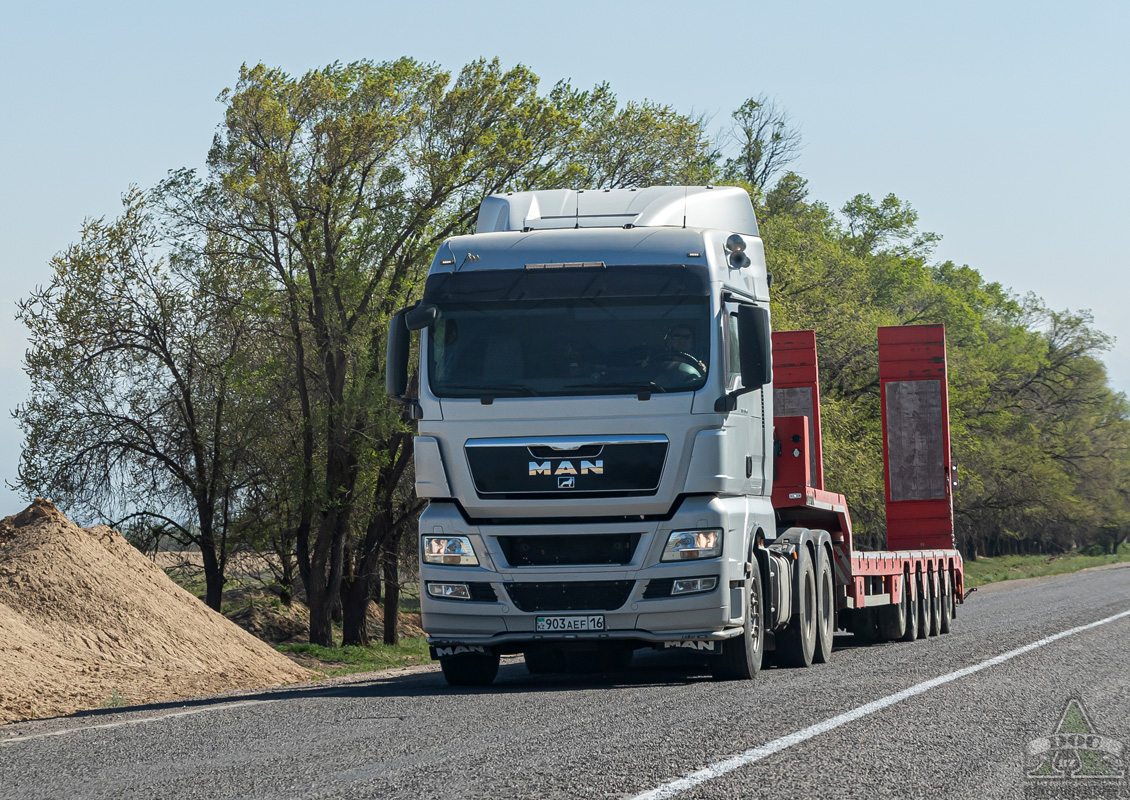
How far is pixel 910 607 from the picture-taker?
18.3m

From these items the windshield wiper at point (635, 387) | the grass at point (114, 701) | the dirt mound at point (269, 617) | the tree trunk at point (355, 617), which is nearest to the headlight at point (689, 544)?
the windshield wiper at point (635, 387)

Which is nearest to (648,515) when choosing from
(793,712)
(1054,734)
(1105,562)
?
(793,712)

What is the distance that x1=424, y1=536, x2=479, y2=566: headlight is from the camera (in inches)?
415

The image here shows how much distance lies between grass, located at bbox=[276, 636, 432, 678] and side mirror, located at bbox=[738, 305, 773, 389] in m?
13.3

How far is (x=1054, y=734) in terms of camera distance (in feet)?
25.0

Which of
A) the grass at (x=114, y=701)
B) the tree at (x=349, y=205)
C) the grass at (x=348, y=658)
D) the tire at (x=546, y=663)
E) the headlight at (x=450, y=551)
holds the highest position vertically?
the tree at (x=349, y=205)

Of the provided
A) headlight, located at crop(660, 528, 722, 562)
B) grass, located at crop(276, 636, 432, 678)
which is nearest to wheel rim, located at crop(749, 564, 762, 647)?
headlight, located at crop(660, 528, 722, 562)

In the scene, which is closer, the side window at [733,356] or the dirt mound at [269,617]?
the side window at [733,356]

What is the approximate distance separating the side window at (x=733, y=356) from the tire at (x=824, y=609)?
3.56 meters

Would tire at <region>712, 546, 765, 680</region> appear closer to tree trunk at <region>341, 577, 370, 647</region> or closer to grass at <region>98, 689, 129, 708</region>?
grass at <region>98, 689, 129, 708</region>

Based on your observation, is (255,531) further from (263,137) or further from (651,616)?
(651,616)

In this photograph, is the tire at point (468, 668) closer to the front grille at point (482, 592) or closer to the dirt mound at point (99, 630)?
the front grille at point (482, 592)

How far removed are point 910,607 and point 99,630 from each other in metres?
10.8

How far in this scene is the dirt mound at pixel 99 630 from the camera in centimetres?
1288
